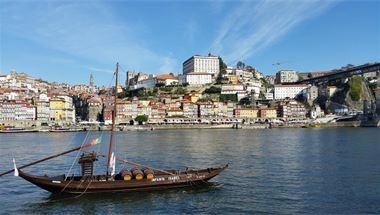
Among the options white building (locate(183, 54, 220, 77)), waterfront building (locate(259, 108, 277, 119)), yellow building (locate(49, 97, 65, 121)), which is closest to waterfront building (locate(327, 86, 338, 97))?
waterfront building (locate(259, 108, 277, 119))

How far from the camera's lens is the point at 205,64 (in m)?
130

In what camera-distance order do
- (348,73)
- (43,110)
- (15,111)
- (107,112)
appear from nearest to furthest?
(15,111), (43,110), (107,112), (348,73)

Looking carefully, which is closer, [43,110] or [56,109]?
[43,110]

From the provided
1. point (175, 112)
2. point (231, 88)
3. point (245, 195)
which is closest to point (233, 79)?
point (231, 88)

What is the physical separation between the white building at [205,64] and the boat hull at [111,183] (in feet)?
359

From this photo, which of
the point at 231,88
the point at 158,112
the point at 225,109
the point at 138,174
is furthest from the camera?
the point at 231,88

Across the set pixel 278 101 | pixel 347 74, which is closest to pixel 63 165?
pixel 278 101

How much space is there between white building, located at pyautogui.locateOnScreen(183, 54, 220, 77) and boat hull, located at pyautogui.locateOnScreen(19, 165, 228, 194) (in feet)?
359

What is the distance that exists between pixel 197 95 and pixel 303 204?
99238 millimetres

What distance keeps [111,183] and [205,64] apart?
114 m

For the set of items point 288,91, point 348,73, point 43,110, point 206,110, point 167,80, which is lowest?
point 43,110

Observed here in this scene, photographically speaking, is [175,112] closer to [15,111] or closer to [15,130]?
[15,111]

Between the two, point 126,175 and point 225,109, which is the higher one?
point 225,109

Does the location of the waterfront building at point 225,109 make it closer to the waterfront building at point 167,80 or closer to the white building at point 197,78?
the white building at point 197,78
